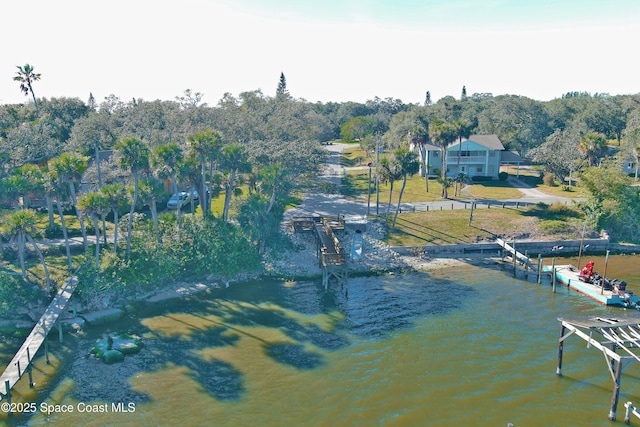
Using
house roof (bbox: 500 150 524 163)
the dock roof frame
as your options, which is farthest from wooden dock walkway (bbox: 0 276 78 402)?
house roof (bbox: 500 150 524 163)

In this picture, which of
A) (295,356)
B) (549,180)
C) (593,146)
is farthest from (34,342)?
(593,146)

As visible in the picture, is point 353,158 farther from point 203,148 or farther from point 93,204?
point 93,204

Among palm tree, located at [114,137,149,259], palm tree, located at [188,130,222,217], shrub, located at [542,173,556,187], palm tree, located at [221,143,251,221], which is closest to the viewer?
palm tree, located at [114,137,149,259]

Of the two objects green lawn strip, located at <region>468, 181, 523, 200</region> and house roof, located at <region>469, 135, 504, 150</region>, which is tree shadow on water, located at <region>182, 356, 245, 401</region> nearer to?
green lawn strip, located at <region>468, 181, 523, 200</region>

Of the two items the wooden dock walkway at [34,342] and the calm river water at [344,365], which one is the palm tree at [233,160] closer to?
the calm river water at [344,365]

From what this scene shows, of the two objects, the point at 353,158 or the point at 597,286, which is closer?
the point at 597,286

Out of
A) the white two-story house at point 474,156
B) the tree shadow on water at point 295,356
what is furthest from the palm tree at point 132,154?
the white two-story house at point 474,156
